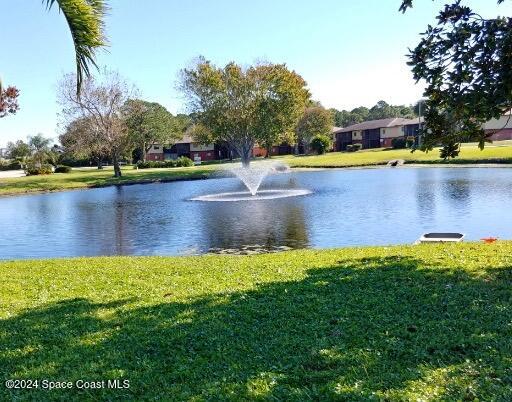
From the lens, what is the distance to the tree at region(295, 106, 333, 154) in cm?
9394

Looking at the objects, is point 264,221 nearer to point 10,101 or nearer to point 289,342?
point 289,342

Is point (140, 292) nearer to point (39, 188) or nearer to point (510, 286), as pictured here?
point (510, 286)

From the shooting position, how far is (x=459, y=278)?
740 centimetres

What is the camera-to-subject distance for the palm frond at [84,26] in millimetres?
8988

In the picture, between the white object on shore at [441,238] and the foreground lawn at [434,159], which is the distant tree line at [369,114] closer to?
the foreground lawn at [434,159]

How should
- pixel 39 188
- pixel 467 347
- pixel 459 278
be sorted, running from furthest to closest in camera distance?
pixel 39 188
pixel 459 278
pixel 467 347

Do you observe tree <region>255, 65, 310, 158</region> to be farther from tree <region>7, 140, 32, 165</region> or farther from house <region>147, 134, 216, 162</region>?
tree <region>7, 140, 32, 165</region>

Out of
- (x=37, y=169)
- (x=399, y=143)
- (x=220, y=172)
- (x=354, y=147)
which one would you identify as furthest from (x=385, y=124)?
(x=37, y=169)

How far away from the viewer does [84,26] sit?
909cm

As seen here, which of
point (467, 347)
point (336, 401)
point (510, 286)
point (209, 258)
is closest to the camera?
point (336, 401)

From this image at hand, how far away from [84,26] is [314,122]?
3422 inches

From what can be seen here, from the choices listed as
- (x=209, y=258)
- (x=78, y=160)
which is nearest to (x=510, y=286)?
(x=209, y=258)

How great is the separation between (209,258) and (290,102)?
49592 millimetres

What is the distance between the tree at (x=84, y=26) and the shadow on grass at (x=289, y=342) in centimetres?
453
